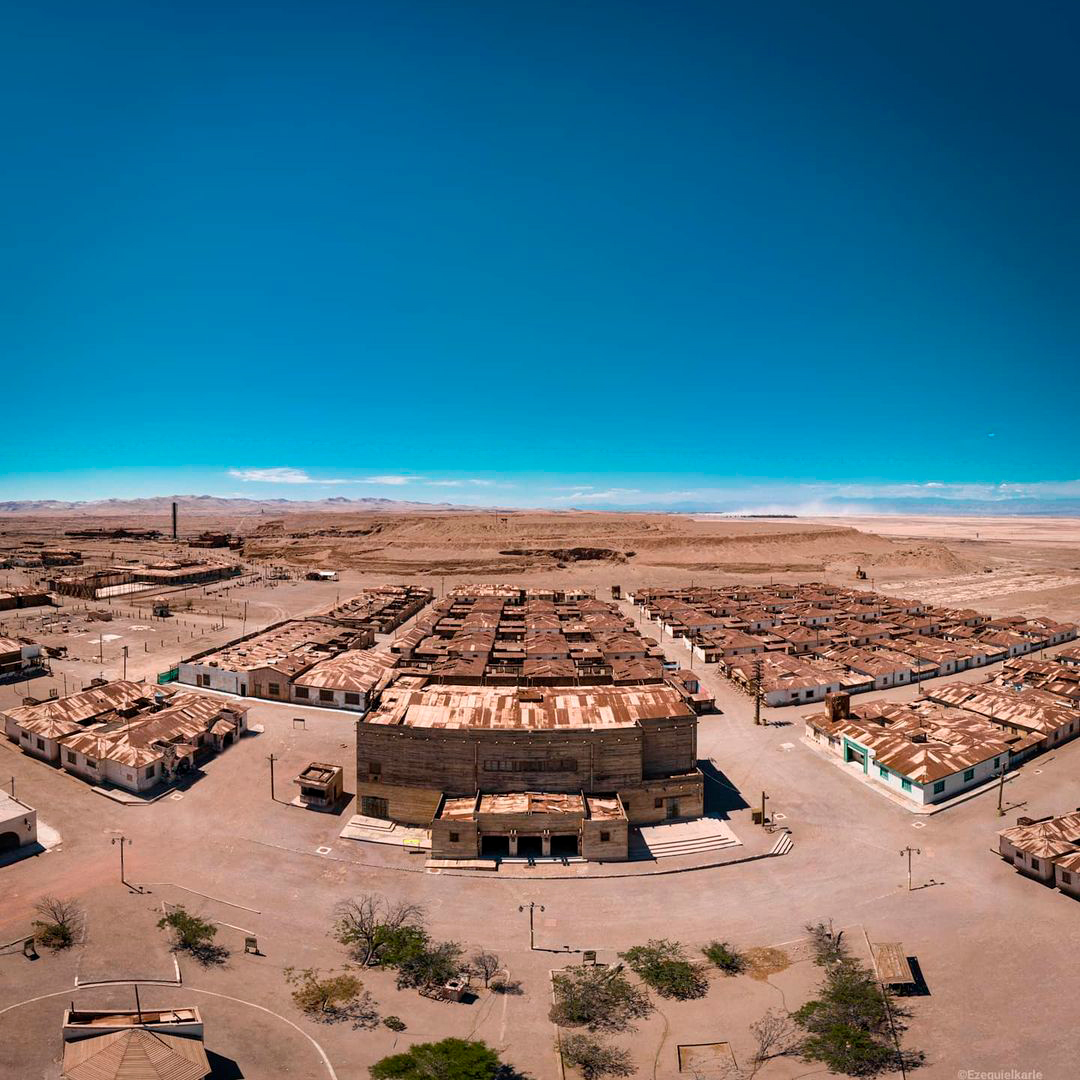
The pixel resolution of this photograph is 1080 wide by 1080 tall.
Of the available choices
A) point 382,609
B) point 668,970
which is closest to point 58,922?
point 668,970

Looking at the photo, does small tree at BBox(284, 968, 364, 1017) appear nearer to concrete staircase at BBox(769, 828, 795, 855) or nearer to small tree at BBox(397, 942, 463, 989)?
small tree at BBox(397, 942, 463, 989)

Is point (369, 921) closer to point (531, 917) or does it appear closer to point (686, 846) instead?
point (531, 917)

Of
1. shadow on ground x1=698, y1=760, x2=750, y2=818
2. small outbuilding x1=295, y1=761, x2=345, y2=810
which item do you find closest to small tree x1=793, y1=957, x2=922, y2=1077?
shadow on ground x1=698, y1=760, x2=750, y2=818

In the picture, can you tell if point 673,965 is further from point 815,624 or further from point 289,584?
point 289,584

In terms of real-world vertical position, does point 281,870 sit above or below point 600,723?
below

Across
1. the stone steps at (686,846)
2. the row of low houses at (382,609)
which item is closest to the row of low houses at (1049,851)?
the stone steps at (686,846)

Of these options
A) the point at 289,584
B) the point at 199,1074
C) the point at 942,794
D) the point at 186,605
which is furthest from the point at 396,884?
the point at 289,584

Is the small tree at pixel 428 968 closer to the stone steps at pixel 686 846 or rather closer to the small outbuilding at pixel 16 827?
the stone steps at pixel 686 846
